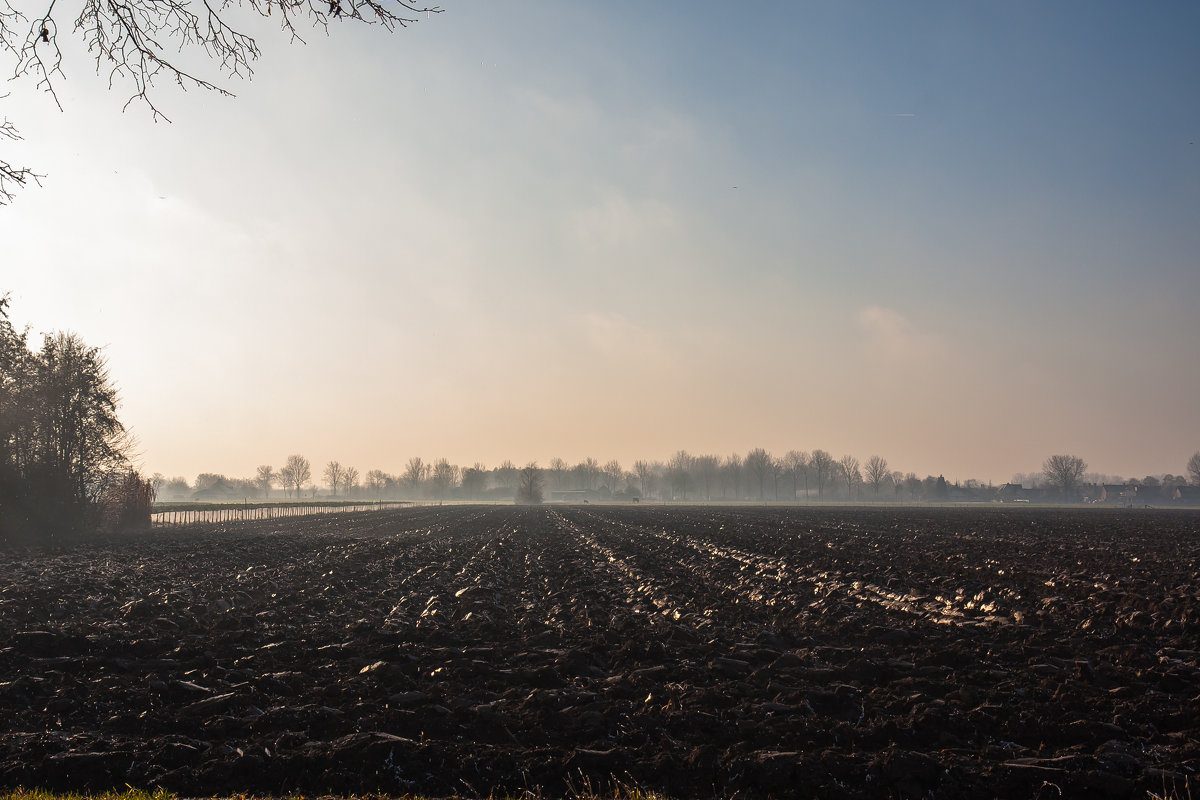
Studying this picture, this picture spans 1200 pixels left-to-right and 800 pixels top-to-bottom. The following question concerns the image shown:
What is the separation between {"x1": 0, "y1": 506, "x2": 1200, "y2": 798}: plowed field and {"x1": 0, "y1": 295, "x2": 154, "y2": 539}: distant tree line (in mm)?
16987

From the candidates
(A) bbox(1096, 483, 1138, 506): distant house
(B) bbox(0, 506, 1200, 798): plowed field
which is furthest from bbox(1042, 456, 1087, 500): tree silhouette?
(B) bbox(0, 506, 1200, 798): plowed field

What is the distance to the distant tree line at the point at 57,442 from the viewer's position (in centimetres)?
3103

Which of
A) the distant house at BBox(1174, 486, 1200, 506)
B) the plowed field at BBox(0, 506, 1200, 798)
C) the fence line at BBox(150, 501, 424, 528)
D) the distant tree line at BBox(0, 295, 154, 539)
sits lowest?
the distant house at BBox(1174, 486, 1200, 506)

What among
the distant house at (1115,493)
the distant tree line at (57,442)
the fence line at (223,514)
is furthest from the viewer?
the distant house at (1115,493)

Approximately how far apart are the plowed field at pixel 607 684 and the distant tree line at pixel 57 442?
669 inches

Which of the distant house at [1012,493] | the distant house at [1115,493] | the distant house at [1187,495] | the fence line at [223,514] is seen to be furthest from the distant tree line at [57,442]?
the distant house at [1187,495]

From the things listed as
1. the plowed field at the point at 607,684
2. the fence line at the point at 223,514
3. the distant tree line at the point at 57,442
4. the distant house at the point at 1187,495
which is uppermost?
the distant tree line at the point at 57,442

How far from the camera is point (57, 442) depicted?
33781mm

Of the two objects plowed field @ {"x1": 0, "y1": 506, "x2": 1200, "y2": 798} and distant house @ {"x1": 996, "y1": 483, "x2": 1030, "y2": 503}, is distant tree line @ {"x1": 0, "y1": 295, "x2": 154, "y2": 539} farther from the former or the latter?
distant house @ {"x1": 996, "y1": 483, "x2": 1030, "y2": 503}

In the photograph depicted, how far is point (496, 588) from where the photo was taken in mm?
16531

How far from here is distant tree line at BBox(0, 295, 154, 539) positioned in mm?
31031

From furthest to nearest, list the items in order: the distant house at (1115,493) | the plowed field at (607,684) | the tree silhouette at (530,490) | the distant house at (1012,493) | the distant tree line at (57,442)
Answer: the distant house at (1012,493) < the distant house at (1115,493) < the tree silhouette at (530,490) < the distant tree line at (57,442) < the plowed field at (607,684)

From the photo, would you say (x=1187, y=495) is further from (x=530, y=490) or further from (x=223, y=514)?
(x=223, y=514)

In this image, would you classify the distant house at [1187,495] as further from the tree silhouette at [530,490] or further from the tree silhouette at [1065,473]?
the tree silhouette at [530,490]
